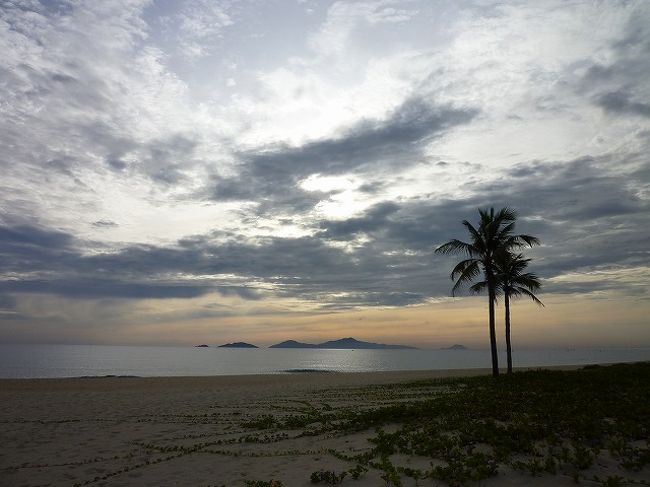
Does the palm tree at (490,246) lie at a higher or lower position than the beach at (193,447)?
higher

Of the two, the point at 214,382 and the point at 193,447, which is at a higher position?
the point at 193,447

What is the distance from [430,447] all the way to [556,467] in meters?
2.52

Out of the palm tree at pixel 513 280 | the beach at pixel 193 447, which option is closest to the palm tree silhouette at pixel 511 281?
the palm tree at pixel 513 280

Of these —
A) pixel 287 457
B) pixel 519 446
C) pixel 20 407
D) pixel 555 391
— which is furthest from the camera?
pixel 20 407

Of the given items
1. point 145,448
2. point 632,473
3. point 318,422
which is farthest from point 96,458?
point 632,473

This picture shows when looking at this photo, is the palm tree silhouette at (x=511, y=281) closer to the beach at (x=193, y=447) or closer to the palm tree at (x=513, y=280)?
the palm tree at (x=513, y=280)

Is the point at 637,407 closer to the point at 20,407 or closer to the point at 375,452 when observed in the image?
the point at 375,452

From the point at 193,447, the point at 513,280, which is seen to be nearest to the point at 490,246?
the point at 513,280

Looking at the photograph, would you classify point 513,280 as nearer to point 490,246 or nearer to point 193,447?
point 490,246

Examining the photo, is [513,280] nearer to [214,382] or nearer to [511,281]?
[511,281]

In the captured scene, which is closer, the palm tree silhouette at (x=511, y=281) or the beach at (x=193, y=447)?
the beach at (x=193, y=447)

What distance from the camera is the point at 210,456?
11.7m

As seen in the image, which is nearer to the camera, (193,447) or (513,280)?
(193,447)

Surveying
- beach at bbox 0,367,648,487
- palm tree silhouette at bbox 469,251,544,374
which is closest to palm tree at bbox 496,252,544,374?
palm tree silhouette at bbox 469,251,544,374
